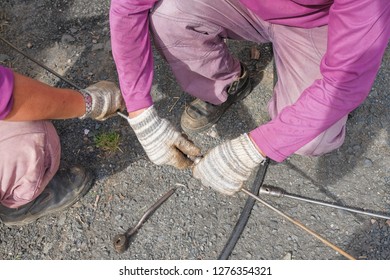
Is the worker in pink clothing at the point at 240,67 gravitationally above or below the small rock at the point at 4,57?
above

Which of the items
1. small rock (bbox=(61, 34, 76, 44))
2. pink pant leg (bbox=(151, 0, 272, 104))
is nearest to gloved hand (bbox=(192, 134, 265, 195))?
pink pant leg (bbox=(151, 0, 272, 104))

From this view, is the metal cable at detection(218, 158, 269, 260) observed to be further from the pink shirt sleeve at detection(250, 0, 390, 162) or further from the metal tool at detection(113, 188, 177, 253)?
the pink shirt sleeve at detection(250, 0, 390, 162)

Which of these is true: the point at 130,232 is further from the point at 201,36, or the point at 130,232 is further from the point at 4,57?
the point at 4,57

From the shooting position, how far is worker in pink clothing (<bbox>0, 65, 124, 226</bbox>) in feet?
4.84

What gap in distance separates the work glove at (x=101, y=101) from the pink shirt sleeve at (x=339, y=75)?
693 millimetres

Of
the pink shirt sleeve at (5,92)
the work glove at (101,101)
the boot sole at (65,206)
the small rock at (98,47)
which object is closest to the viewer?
the pink shirt sleeve at (5,92)

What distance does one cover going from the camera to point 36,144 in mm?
1584

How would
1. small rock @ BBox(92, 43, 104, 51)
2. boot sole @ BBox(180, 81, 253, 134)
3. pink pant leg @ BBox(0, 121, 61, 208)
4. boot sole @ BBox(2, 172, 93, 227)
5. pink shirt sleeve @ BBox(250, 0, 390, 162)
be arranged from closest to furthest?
pink shirt sleeve @ BBox(250, 0, 390, 162) → pink pant leg @ BBox(0, 121, 61, 208) → boot sole @ BBox(2, 172, 93, 227) → boot sole @ BBox(180, 81, 253, 134) → small rock @ BBox(92, 43, 104, 51)

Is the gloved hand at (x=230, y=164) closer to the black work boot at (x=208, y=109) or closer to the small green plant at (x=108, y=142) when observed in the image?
the black work boot at (x=208, y=109)

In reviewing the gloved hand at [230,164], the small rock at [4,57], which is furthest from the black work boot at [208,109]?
the small rock at [4,57]

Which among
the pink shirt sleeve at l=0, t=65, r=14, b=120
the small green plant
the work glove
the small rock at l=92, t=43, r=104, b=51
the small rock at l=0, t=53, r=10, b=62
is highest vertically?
the pink shirt sleeve at l=0, t=65, r=14, b=120

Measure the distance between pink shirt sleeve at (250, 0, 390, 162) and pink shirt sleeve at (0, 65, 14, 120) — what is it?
81 cm

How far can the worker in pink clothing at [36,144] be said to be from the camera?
1.47 metres
